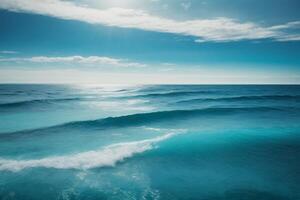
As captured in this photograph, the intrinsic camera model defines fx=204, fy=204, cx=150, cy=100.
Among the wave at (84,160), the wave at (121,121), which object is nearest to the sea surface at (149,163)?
the wave at (84,160)

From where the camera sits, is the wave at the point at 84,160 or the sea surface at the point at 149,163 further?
the wave at the point at 84,160

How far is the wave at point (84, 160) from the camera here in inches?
331

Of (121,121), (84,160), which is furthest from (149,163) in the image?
(121,121)

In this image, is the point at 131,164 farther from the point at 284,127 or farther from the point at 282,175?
Answer: the point at 284,127

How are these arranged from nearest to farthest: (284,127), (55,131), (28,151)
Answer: (28,151)
(55,131)
(284,127)

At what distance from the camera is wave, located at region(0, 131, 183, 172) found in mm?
8406

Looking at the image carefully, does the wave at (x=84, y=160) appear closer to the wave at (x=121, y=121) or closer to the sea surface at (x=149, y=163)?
the sea surface at (x=149, y=163)

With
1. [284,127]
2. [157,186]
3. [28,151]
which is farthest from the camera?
[284,127]

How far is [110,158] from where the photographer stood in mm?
9297

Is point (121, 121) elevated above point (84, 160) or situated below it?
above

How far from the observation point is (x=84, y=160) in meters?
9.05

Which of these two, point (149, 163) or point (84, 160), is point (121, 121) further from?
point (149, 163)

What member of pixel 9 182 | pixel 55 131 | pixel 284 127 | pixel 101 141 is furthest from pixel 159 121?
pixel 9 182

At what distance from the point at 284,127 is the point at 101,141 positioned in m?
14.3
